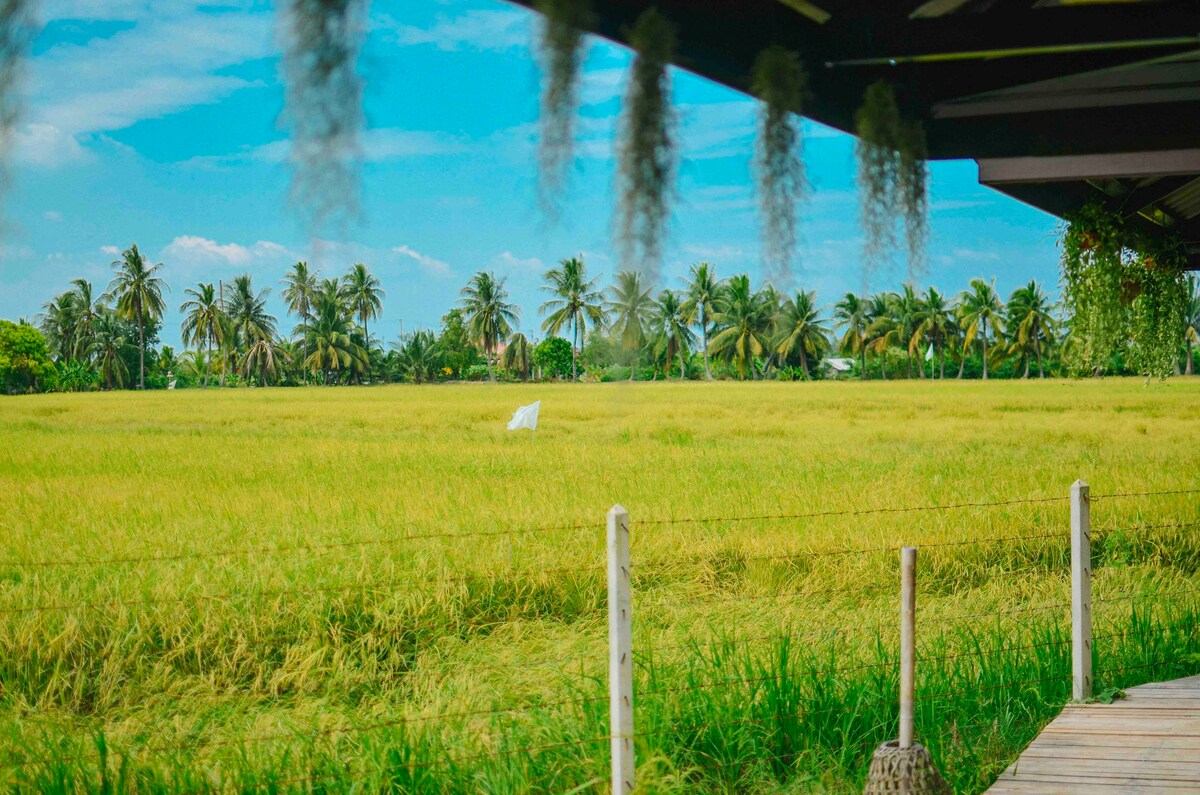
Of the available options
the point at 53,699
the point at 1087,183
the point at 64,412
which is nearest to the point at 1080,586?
the point at 1087,183

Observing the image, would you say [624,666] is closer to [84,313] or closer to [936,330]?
[84,313]

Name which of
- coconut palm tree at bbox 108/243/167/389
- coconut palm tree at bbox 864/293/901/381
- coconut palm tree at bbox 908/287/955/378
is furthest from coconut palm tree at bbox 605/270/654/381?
coconut palm tree at bbox 908/287/955/378

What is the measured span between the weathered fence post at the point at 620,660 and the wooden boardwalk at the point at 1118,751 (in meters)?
0.80

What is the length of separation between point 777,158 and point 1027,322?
1608 inches

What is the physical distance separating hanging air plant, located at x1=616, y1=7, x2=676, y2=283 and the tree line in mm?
27

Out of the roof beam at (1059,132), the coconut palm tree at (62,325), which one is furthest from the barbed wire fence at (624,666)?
the coconut palm tree at (62,325)

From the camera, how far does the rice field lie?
2541 millimetres

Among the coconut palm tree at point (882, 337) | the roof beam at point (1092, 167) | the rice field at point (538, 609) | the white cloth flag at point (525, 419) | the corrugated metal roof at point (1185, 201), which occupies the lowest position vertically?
the rice field at point (538, 609)

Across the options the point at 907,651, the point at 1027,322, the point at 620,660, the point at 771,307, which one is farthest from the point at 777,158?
the point at 1027,322

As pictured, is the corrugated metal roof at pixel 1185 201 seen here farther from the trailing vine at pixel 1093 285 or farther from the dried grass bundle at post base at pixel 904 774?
the dried grass bundle at post base at pixel 904 774

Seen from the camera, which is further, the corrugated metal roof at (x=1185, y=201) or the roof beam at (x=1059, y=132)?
the corrugated metal roof at (x=1185, y=201)

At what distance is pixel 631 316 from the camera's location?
2.41 feet

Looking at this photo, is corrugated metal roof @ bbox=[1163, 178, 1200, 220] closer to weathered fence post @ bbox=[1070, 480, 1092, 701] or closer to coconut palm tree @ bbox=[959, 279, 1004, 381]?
weathered fence post @ bbox=[1070, 480, 1092, 701]

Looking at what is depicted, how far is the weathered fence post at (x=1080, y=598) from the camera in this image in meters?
2.80
